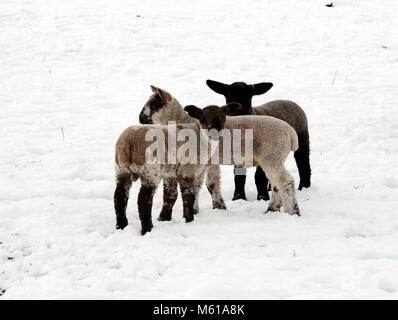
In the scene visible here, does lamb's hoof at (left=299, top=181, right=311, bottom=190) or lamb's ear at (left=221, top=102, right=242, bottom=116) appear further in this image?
lamb's hoof at (left=299, top=181, right=311, bottom=190)

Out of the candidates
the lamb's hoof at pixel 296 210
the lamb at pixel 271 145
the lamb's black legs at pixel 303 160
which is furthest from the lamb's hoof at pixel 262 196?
the lamb's hoof at pixel 296 210

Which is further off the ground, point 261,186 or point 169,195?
point 169,195

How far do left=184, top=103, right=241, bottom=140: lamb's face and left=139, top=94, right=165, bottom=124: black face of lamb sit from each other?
93cm

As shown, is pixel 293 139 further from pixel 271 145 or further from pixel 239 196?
pixel 239 196

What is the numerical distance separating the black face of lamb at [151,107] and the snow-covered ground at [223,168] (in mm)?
1134

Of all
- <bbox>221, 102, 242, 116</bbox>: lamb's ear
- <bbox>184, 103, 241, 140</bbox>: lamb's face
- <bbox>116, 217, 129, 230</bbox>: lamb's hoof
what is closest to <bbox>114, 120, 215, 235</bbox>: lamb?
<bbox>116, 217, 129, 230</bbox>: lamb's hoof

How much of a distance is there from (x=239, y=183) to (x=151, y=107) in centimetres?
170

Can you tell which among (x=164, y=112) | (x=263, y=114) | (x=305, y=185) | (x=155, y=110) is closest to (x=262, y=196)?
(x=305, y=185)

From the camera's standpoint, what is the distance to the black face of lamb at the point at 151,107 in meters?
6.62

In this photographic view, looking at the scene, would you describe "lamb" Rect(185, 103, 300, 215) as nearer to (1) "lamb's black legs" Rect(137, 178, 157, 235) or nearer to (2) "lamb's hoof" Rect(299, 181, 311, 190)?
(1) "lamb's black legs" Rect(137, 178, 157, 235)

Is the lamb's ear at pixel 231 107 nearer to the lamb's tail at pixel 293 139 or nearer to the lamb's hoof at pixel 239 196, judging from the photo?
the lamb's tail at pixel 293 139

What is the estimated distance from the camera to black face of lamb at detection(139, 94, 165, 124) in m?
6.62

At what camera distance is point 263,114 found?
23.2 ft
